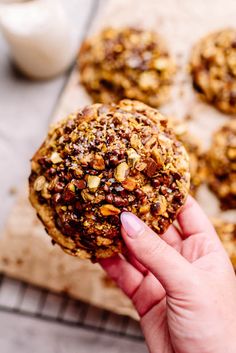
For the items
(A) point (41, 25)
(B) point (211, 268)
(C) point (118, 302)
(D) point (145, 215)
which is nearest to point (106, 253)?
(D) point (145, 215)

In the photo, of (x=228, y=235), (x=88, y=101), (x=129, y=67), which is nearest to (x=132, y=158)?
(x=228, y=235)

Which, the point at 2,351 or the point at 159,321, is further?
the point at 2,351

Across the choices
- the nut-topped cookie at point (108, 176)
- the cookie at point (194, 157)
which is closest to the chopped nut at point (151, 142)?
the nut-topped cookie at point (108, 176)

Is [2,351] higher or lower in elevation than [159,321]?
lower

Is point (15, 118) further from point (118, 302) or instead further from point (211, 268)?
→ point (211, 268)

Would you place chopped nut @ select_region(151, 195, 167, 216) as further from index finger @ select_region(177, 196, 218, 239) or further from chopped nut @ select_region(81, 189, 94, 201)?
index finger @ select_region(177, 196, 218, 239)

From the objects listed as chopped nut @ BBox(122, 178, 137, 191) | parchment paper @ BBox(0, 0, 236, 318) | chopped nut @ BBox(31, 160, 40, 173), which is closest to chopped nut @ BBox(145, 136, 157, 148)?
chopped nut @ BBox(122, 178, 137, 191)
